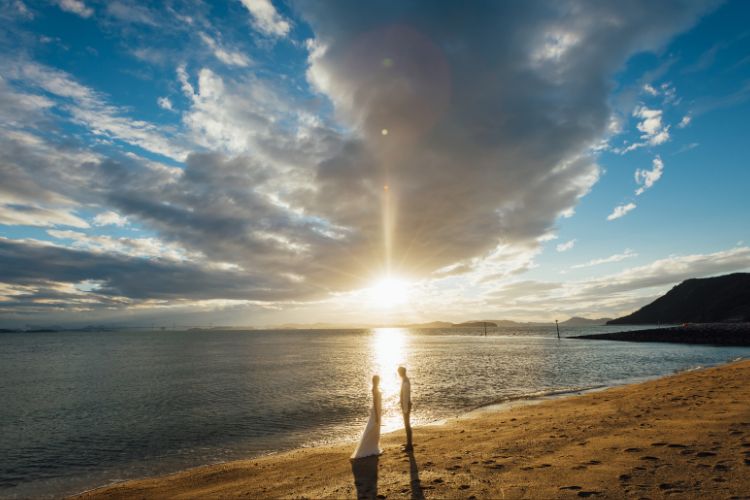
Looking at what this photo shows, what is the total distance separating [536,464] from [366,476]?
493cm

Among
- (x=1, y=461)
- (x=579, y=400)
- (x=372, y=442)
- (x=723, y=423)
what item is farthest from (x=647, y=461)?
(x=1, y=461)

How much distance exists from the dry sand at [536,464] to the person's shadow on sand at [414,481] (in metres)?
0.03

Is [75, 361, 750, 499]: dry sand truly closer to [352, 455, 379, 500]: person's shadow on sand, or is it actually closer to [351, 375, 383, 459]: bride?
[352, 455, 379, 500]: person's shadow on sand

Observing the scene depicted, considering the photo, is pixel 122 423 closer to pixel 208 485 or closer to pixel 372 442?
pixel 208 485

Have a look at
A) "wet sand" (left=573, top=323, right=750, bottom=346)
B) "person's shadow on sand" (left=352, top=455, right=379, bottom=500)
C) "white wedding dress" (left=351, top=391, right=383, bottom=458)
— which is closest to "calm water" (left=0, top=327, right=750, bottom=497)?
"white wedding dress" (left=351, top=391, right=383, bottom=458)

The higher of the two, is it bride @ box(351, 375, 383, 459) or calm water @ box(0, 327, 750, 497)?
bride @ box(351, 375, 383, 459)

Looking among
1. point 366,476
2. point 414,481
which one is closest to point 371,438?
point 366,476

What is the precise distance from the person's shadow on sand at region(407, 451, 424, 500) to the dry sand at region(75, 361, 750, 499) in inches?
1.1

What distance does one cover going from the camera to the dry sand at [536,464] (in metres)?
8.84

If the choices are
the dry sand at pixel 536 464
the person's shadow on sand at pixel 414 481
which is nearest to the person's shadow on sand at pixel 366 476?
the dry sand at pixel 536 464

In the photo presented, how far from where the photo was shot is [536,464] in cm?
1084

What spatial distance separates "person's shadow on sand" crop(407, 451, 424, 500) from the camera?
9459 millimetres

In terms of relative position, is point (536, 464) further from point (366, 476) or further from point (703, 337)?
point (703, 337)

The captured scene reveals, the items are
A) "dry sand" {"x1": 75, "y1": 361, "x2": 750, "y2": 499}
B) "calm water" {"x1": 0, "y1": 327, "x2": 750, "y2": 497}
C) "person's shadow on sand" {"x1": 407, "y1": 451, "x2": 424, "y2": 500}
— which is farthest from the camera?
"calm water" {"x1": 0, "y1": 327, "x2": 750, "y2": 497}
